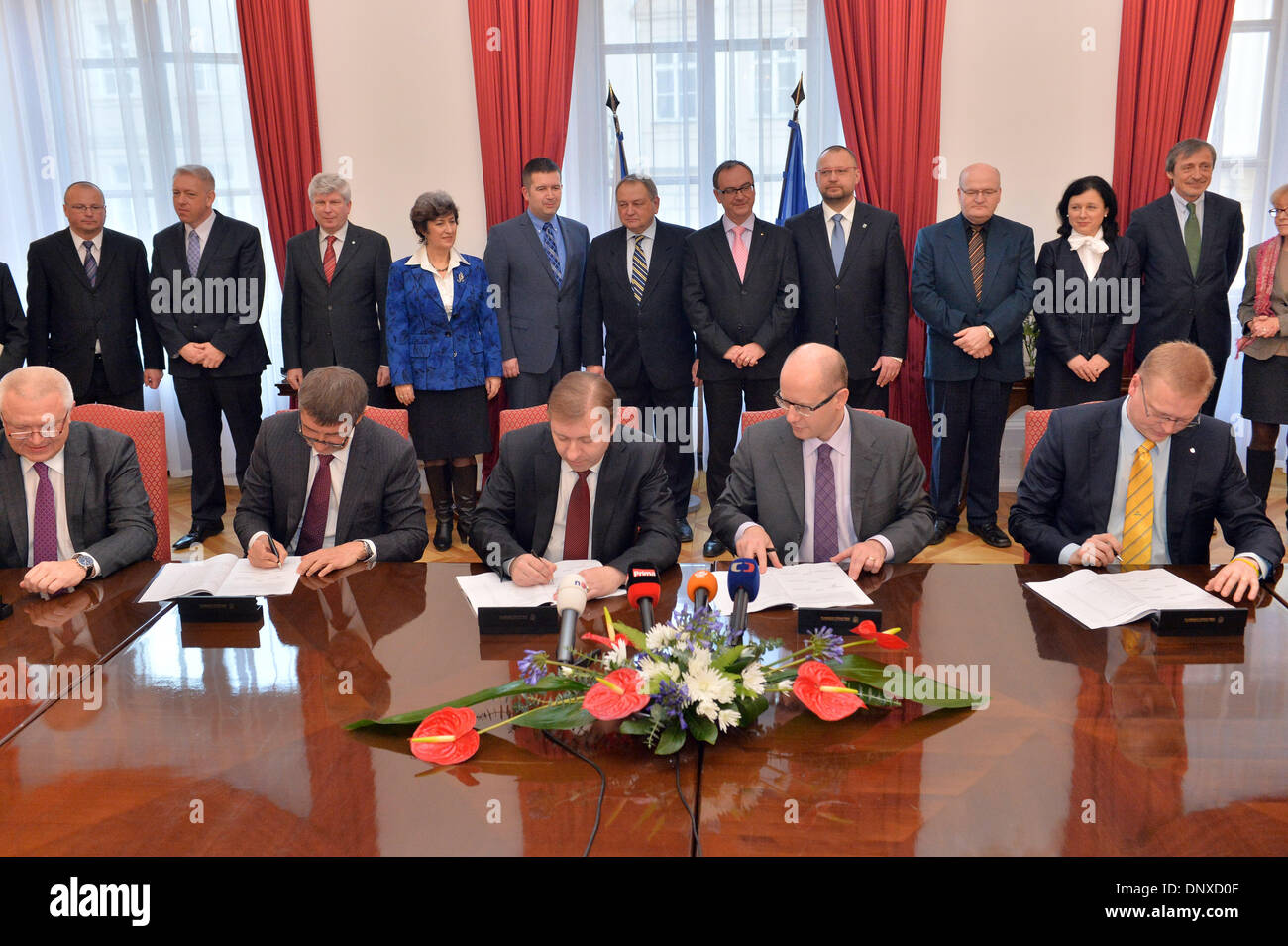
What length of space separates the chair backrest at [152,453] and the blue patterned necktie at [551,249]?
2573mm

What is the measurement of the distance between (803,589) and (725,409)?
302cm

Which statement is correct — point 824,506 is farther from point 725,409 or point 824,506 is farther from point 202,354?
point 202,354

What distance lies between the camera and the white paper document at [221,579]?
2.81 m

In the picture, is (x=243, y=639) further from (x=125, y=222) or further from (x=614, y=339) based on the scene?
(x=125, y=222)

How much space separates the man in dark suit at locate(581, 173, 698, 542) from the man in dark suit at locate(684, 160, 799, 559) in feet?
0.51

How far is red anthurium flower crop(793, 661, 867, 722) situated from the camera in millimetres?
1945

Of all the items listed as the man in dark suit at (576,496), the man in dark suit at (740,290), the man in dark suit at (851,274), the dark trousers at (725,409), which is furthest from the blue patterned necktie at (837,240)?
the man in dark suit at (576,496)

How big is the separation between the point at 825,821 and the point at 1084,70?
6062 millimetres

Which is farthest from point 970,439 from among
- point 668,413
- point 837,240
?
point 668,413

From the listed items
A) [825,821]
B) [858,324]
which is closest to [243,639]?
[825,821]

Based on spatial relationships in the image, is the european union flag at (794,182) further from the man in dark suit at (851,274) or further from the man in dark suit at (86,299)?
the man in dark suit at (86,299)

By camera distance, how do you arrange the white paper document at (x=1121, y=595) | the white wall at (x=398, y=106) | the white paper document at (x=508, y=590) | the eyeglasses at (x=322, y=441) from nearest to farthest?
the white paper document at (x=1121, y=595)
the white paper document at (x=508, y=590)
the eyeglasses at (x=322, y=441)
the white wall at (x=398, y=106)

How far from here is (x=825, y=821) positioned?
1.71 m
